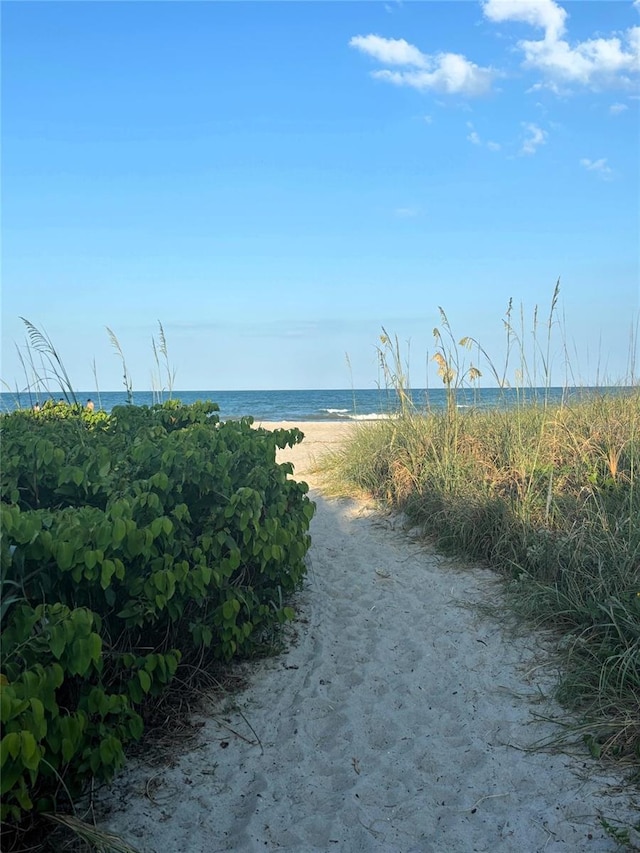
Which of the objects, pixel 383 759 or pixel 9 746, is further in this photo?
pixel 383 759

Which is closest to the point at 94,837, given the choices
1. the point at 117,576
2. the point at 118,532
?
the point at 117,576

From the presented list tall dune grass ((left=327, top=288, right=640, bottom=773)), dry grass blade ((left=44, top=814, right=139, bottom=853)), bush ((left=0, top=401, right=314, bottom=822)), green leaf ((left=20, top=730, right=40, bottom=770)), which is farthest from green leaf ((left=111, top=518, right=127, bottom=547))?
tall dune grass ((left=327, top=288, right=640, bottom=773))

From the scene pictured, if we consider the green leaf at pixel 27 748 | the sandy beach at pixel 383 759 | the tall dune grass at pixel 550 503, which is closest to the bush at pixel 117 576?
the green leaf at pixel 27 748

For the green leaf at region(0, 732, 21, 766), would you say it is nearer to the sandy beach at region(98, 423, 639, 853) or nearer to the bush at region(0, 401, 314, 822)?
Answer: the bush at region(0, 401, 314, 822)

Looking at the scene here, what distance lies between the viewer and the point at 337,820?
8.37ft

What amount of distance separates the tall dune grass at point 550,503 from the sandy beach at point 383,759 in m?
0.24

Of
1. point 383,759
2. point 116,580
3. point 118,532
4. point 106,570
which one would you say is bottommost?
point 383,759

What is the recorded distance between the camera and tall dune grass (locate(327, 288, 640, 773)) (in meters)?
3.19

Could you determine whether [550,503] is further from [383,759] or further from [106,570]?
[106,570]

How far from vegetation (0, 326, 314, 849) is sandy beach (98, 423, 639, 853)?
1.02 ft

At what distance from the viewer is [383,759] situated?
9.57ft

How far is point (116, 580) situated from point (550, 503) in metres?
3.48

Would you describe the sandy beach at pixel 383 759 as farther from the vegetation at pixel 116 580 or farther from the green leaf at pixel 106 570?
the green leaf at pixel 106 570

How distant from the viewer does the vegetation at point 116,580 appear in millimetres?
1970
